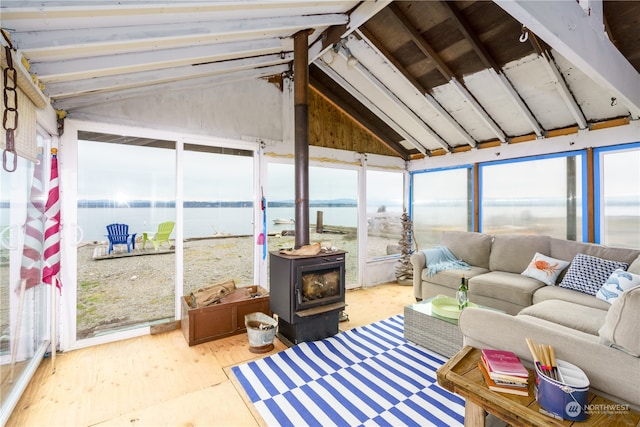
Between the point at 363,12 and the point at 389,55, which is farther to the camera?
the point at 389,55

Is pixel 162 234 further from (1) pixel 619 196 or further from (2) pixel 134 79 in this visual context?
(1) pixel 619 196

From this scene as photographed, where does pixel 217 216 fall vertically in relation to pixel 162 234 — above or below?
A: above

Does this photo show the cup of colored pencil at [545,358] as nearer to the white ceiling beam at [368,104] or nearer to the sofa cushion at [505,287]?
the sofa cushion at [505,287]

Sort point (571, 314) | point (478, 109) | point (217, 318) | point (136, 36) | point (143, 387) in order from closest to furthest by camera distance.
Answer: point (136, 36) → point (143, 387) → point (571, 314) → point (217, 318) → point (478, 109)

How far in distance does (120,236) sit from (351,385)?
2.69 m

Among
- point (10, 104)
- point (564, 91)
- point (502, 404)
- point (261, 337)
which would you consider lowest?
point (261, 337)

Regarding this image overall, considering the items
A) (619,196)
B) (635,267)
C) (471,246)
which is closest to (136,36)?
(471,246)

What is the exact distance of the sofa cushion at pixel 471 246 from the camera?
406cm

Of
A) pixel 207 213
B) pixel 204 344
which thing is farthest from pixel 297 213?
pixel 204 344

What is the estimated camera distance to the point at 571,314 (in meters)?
2.38

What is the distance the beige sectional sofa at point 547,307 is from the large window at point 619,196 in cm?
48

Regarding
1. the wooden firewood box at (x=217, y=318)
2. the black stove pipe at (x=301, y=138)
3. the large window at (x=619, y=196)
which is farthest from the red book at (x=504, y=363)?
Result: the large window at (x=619, y=196)

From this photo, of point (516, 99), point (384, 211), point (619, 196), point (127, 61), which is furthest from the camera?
point (384, 211)

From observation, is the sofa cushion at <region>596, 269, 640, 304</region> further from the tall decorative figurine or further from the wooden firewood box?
the wooden firewood box
